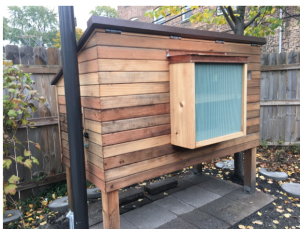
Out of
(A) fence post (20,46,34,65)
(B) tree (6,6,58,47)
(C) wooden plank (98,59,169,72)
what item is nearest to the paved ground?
(C) wooden plank (98,59,169,72)

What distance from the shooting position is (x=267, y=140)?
614cm

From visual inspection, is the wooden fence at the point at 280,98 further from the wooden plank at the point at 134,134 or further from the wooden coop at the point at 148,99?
the wooden plank at the point at 134,134

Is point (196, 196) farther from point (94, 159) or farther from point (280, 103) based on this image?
point (280, 103)

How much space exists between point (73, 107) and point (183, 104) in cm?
112

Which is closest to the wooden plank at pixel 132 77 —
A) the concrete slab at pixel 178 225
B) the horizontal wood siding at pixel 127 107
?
the horizontal wood siding at pixel 127 107

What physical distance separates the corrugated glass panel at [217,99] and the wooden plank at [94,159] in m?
1.10

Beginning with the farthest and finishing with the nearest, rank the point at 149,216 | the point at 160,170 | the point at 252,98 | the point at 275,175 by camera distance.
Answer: the point at 275,175
the point at 252,98
the point at 149,216
the point at 160,170

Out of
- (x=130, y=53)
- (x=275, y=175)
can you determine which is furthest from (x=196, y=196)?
(x=130, y=53)

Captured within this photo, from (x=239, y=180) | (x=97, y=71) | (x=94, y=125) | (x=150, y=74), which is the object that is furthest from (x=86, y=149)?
(x=239, y=180)

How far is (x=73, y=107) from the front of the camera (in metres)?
2.16

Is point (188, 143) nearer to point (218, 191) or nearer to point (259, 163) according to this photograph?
point (218, 191)

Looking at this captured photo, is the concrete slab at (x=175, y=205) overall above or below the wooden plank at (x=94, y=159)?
below

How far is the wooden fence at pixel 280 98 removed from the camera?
18.9 ft

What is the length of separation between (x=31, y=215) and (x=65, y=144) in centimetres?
126
